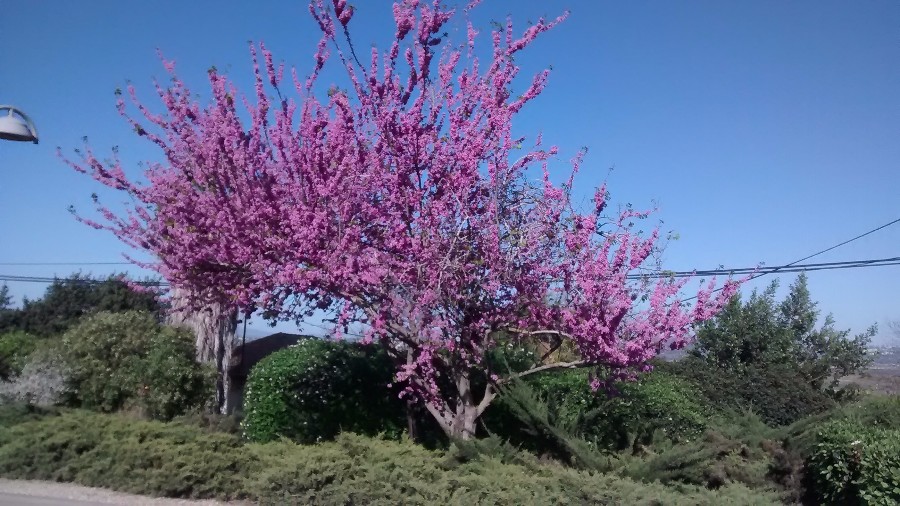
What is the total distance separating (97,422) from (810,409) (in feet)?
31.9

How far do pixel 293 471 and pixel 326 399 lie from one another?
13.6ft

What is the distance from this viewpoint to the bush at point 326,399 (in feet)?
36.1

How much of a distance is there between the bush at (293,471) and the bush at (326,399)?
170cm

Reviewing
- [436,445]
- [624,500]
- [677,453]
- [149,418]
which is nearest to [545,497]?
[624,500]

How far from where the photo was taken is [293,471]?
694 cm

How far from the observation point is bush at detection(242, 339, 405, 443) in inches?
433

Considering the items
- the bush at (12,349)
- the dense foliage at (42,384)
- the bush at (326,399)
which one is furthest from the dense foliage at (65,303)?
the bush at (326,399)

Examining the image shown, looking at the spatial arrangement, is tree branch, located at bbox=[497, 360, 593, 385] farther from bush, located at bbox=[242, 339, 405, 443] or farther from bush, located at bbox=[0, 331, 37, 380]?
bush, located at bbox=[0, 331, 37, 380]

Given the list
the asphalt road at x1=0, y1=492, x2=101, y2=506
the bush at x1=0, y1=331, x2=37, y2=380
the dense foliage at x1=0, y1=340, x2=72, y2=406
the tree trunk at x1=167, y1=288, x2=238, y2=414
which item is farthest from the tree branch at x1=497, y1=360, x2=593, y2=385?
the bush at x1=0, y1=331, x2=37, y2=380

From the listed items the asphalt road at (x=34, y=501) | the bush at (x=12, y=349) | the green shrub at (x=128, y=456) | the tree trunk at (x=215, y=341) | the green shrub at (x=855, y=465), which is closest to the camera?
the green shrub at (x=855, y=465)

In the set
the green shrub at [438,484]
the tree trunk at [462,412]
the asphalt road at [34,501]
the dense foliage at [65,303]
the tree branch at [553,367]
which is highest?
the dense foliage at [65,303]

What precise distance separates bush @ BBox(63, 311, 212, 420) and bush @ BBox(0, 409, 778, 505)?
2569 millimetres

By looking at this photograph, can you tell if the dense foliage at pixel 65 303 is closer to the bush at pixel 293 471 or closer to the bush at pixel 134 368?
the bush at pixel 134 368

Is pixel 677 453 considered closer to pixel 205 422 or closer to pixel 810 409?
pixel 810 409
